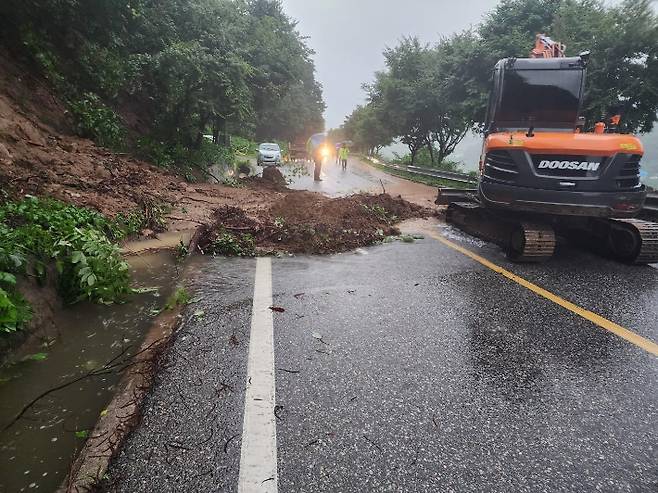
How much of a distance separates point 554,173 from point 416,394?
4.69 m

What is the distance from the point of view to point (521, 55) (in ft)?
56.6

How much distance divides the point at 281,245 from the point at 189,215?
2.37 meters

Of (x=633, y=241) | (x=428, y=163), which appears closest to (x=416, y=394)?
(x=633, y=241)

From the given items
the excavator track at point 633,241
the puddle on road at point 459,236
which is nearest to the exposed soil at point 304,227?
A: the puddle on road at point 459,236

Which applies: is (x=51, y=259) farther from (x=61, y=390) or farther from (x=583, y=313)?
(x=583, y=313)

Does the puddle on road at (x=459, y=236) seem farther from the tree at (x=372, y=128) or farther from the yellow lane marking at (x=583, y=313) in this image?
the tree at (x=372, y=128)

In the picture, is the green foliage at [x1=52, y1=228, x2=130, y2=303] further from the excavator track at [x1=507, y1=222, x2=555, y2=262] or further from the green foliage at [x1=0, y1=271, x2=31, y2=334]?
the excavator track at [x1=507, y1=222, x2=555, y2=262]

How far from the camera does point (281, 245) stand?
21.6 feet

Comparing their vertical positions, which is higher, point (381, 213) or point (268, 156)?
point (268, 156)

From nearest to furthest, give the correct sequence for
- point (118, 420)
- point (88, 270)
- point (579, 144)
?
point (118, 420) < point (88, 270) < point (579, 144)

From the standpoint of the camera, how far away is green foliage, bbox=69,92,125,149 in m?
9.51

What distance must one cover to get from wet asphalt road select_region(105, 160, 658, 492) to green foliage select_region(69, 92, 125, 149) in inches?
302

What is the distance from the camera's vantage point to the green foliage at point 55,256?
3156mm

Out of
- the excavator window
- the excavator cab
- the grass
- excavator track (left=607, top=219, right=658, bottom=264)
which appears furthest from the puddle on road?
the grass
